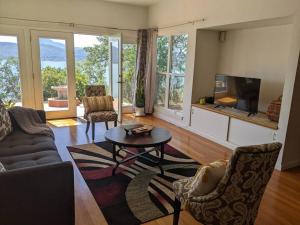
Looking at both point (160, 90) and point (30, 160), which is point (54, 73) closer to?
point (160, 90)

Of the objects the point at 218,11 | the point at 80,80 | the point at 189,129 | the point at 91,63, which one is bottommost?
the point at 189,129

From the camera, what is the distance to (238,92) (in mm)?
3984

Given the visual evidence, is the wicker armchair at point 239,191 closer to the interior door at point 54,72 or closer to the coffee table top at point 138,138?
the coffee table top at point 138,138

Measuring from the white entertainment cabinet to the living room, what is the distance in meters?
0.02

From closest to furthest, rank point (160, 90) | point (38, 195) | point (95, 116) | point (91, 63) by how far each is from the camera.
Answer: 1. point (38, 195)
2. point (95, 116)
3. point (160, 90)
4. point (91, 63)

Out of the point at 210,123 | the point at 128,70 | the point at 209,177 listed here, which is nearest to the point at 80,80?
the point at 128,70

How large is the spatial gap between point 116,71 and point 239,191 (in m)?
4.24

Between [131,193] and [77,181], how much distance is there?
2.22 feet

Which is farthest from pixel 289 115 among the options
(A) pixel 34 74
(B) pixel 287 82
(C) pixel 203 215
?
(A) pixel 34 74

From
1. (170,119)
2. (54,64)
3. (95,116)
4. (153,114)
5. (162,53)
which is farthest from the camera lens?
(153,114)

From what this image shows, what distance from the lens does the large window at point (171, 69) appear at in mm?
5043

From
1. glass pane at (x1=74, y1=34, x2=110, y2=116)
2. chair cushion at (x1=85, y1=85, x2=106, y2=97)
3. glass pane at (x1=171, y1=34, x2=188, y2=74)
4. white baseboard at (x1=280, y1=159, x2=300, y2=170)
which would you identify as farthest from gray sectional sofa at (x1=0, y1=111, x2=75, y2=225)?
glass pane at (x1=74, y1=34, x2=110, y2=116)

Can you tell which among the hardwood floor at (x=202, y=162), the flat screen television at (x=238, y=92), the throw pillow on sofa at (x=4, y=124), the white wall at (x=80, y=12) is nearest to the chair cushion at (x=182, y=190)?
the hardwood floor at (x=202, y=162)

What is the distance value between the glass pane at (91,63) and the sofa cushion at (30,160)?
4.61 metres
